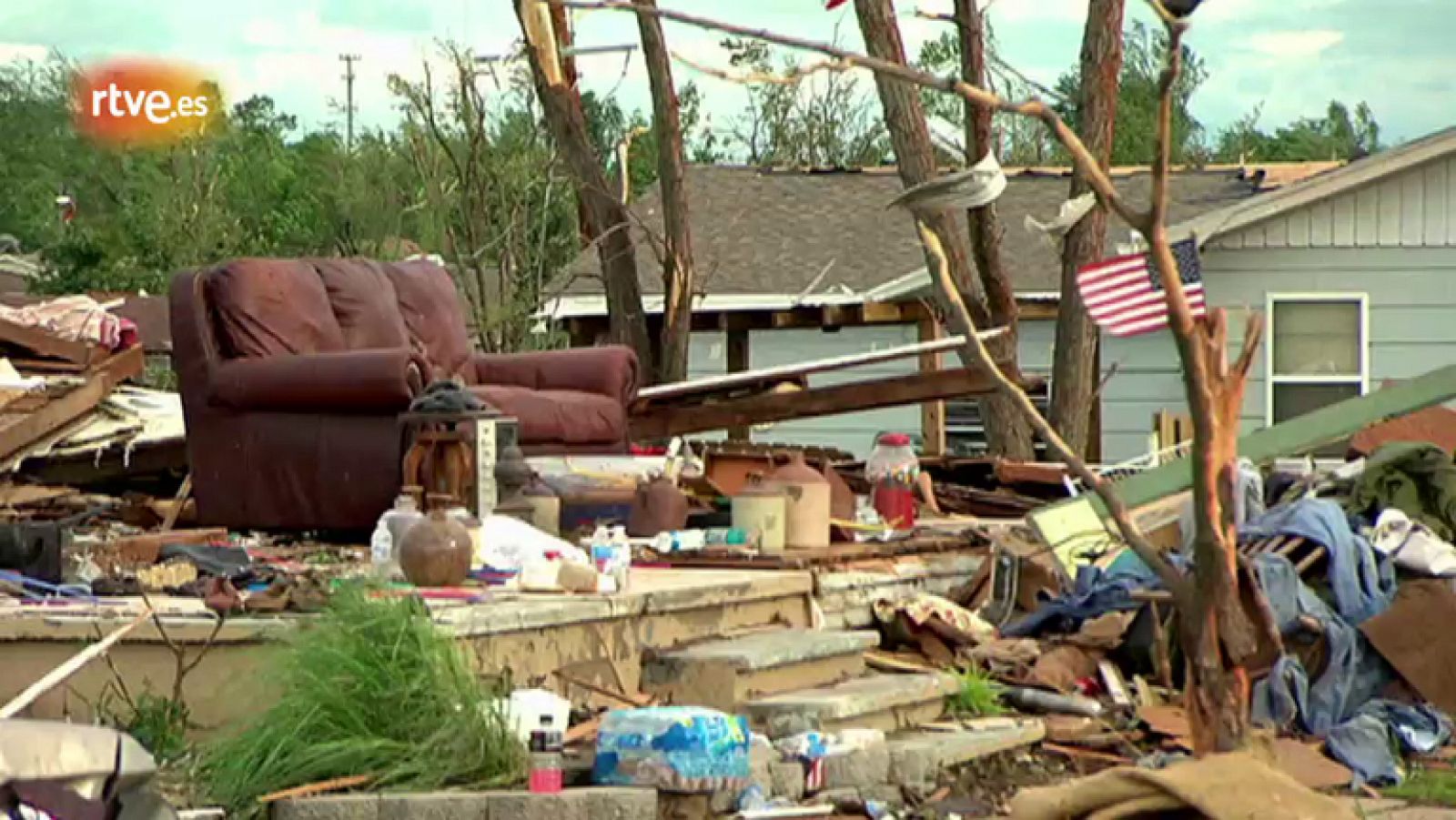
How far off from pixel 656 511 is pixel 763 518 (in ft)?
2.18

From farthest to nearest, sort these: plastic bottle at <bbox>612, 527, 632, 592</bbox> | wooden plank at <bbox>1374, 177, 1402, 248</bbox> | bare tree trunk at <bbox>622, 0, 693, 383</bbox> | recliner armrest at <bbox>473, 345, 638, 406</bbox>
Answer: wooden plank at <bbox>1374, 177, 1402, 248</bbox>
bare tree trunk at <bbox>622, 0, 693, 383</bbox>
recliner armrest at <bbox>473, 345, 638, 406</bbox>
plastic bottle at <bbox>612, 527, 632, 592</bbox>

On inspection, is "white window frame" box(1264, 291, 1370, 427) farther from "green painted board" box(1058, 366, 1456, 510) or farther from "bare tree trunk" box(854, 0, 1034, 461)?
"green painted board" box(1058, 366, 1456, 510)

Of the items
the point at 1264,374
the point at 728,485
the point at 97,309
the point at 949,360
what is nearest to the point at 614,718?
the point at 728,485

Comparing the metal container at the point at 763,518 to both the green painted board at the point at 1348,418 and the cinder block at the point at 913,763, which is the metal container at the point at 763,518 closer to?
the cinder block at the point at 913,763

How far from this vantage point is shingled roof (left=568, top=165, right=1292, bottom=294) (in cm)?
2189

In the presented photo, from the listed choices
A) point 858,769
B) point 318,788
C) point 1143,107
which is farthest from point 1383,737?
point 1143,107

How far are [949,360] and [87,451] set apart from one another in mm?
10938

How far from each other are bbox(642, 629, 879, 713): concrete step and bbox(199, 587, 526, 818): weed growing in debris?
48.5 inches

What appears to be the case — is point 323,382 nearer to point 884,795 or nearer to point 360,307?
point 360,307

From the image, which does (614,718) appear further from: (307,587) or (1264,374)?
(1264,374)

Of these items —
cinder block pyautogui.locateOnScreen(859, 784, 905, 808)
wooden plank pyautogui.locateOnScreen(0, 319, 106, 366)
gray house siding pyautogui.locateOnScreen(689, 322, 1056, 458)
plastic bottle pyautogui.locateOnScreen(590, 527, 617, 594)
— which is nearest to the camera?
cinder block pyautogui.locateOnScreen(859, 784, 905, 808)

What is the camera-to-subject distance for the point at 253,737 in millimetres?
6281

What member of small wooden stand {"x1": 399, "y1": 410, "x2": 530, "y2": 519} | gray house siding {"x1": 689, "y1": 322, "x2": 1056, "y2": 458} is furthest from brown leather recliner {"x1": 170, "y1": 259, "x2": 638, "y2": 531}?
gray house siding {"x1": 689, "y1": 322, "x2": 1056, "y2": 458}

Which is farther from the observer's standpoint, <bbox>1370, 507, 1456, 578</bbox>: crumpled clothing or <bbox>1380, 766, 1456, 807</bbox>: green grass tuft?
<bbox>1370, 507, 1456, 578</bbox>: crumpled clothing
